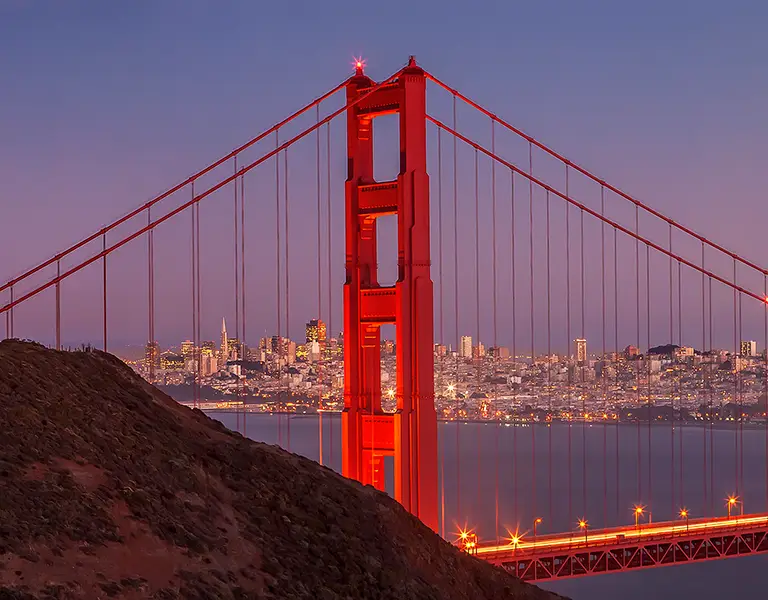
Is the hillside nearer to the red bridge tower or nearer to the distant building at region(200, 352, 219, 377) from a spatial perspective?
the red bridge tower

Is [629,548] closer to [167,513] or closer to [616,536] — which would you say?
[616,536]

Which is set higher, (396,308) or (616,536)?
(396,308)

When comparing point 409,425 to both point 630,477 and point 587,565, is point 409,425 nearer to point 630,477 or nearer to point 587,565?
point 587,565

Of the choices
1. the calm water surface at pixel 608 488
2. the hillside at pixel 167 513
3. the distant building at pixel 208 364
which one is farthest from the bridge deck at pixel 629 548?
the distant building at pixel 208 364

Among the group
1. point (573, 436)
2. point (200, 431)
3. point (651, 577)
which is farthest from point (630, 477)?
point (200, 431)

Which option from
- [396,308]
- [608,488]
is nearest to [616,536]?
[396,308]

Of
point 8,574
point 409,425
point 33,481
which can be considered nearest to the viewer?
point 8,574
